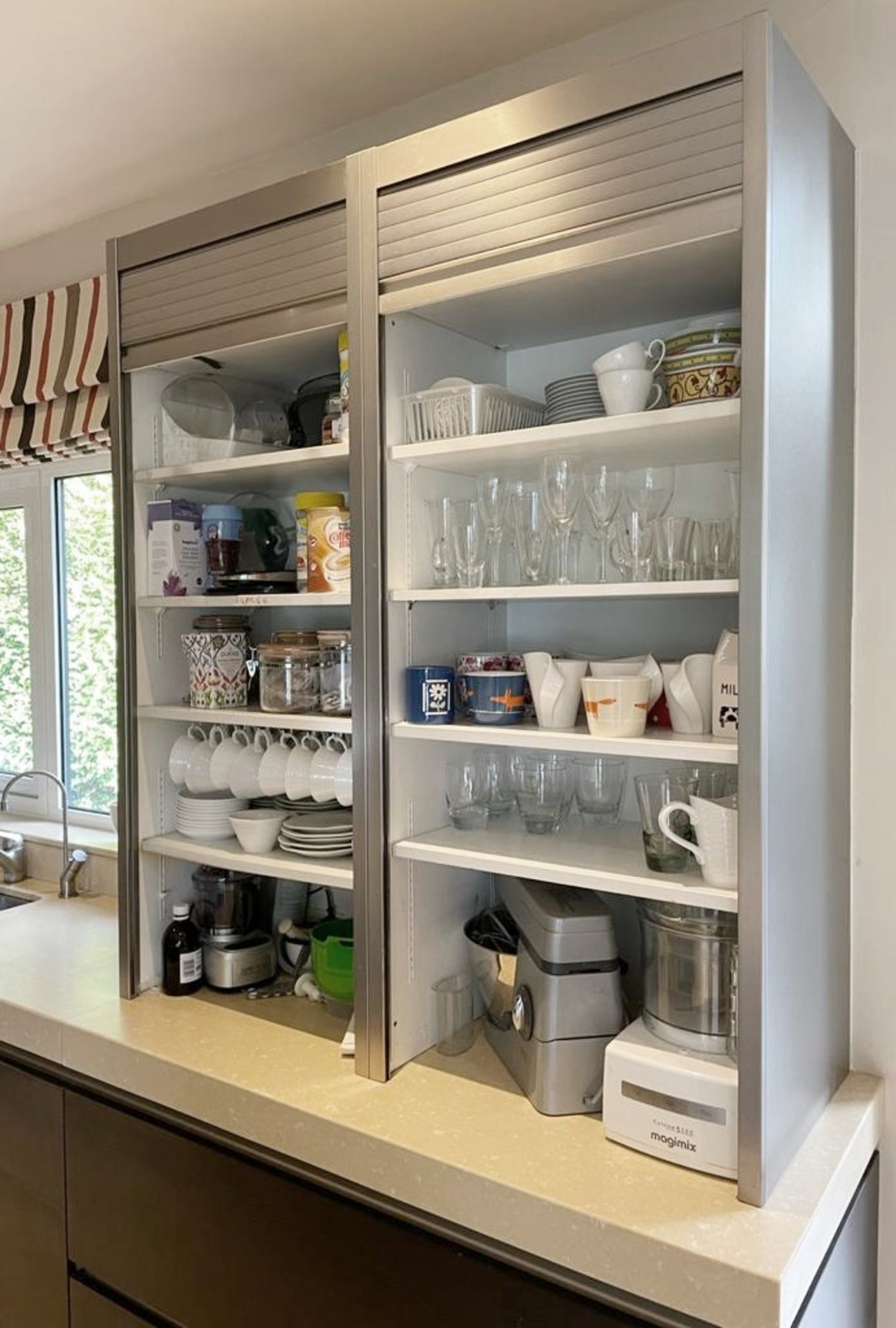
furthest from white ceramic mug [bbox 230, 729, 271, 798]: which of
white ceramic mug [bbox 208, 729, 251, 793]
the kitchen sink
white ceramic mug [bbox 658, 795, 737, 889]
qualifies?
the kitchen sink

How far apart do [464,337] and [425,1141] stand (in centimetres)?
124

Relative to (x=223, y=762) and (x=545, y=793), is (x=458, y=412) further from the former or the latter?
(x=223, y=762)

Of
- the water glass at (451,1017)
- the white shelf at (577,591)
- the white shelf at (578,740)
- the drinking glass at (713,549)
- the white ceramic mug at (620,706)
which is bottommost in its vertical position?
the water glass at (451,1017)

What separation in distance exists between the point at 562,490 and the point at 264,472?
0.60 m

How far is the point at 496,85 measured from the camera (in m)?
1.78

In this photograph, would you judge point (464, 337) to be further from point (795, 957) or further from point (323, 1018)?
point (323, 1018)

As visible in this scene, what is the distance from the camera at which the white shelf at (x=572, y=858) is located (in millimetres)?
1240

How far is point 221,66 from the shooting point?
1771mm

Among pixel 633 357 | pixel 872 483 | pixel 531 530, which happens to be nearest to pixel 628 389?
pixel 633 357

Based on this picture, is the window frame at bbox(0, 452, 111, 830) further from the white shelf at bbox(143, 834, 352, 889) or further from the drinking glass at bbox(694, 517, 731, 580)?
the drinking glass at bbox(694, 517, 731, 580)

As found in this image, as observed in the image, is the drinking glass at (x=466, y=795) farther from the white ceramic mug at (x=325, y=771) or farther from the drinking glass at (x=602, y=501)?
the drinking glass at (x=602, y=501)

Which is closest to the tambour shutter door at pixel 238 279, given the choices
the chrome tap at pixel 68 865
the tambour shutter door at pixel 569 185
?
the tambour shutter door at pixel 569 185

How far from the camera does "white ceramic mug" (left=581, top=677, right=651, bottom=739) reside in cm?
131

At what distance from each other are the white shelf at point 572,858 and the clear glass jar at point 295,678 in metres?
0.35
